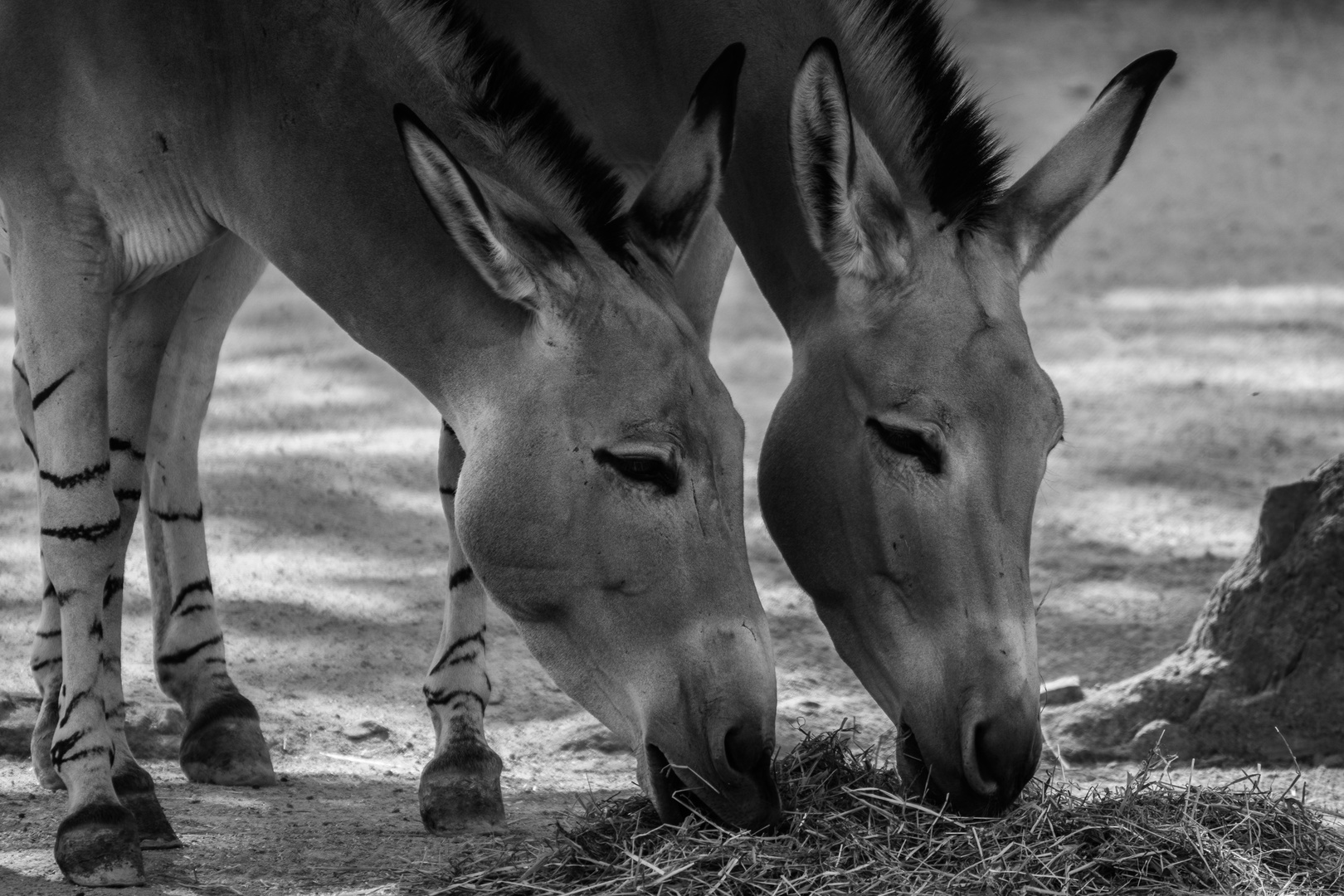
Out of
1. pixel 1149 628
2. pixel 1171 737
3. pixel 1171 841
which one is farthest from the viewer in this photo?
pixel 1149 628

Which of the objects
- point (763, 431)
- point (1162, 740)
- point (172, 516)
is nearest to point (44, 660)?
point (172, 516)

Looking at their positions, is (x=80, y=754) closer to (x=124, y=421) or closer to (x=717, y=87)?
(x=124, y=421)

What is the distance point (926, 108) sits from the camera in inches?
144

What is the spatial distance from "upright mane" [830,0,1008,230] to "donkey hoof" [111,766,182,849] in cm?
226

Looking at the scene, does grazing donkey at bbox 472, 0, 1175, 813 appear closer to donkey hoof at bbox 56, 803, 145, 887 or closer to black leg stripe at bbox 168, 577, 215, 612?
donkey hoof at bbox 56, 803, 145, 887

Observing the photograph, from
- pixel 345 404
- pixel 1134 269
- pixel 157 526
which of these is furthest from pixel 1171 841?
pixel 1134 269

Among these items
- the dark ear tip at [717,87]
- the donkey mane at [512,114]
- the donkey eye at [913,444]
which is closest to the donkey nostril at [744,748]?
the donkey eye at [913,444]

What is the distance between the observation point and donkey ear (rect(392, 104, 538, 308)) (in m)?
2.95

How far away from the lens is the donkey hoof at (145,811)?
3.60 m

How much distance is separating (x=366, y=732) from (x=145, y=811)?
3.28 feet

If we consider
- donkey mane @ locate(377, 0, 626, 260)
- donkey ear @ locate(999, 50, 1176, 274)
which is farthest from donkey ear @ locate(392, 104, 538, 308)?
donkey ear @ locate(999, 50, 1176, 274)

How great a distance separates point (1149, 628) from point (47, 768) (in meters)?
3.46

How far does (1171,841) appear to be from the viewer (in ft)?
10.5

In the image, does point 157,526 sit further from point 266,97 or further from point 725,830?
point 725,830
